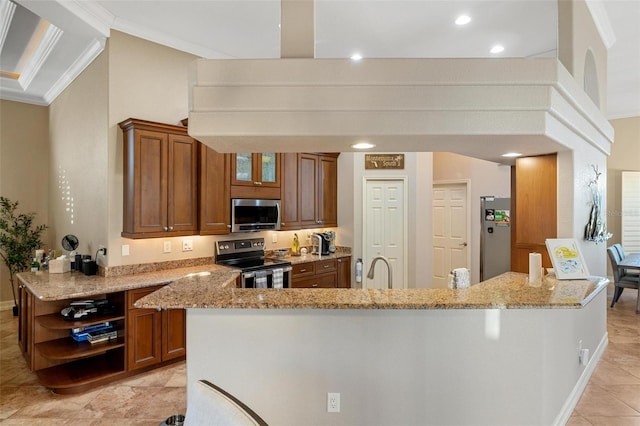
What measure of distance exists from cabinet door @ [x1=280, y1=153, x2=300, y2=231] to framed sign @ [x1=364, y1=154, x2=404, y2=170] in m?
1.16

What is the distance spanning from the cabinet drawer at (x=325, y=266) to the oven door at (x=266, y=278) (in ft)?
1.93

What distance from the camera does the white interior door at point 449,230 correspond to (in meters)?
6.50

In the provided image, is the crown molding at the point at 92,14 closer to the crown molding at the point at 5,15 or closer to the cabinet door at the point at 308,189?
the crown molding at the point at 5,15

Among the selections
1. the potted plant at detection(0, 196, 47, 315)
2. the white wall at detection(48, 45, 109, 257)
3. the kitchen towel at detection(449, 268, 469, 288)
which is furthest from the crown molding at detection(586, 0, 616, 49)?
the potted plant at detection(0, 196, 47, 315)

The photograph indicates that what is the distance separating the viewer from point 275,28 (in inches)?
142

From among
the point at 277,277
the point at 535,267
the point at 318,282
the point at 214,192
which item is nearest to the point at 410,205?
the point at 318,282

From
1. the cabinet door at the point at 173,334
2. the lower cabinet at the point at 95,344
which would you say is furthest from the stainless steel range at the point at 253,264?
the lower cabinet at the point at 95,344

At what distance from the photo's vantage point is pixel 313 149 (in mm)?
2594

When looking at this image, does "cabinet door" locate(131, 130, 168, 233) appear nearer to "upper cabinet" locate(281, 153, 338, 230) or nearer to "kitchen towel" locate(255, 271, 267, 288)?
"kitchen towel" locate(255, 271, 267, 288)

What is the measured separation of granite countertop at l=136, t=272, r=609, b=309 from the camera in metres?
1.95

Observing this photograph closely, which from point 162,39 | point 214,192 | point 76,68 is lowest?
point 214,192

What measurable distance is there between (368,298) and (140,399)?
2133 mm

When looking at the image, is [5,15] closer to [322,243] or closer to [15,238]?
[15,238]

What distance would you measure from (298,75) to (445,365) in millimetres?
1887
